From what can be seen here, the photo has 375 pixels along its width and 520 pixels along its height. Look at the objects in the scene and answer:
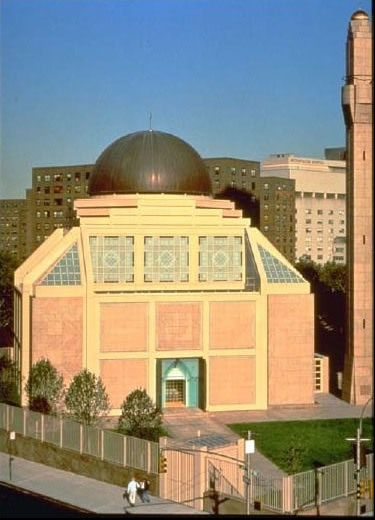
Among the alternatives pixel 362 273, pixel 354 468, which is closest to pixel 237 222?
pixel 362 273

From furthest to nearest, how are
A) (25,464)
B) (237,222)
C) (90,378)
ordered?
(237,222)
(90,378)
(25,464)

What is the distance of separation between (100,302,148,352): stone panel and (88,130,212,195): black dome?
7.75 m

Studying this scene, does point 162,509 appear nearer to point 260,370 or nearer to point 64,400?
point 64,400

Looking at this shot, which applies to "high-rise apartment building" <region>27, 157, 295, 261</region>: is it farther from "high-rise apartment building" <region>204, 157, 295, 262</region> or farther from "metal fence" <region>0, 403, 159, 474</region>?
"metal fence" <region>0, 403, 159, 474</region>

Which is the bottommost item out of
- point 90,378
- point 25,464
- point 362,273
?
point 25,464

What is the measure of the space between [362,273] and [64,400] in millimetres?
Answer: 19180

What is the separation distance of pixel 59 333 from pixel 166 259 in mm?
7455

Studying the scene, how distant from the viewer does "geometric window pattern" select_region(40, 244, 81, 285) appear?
179ft

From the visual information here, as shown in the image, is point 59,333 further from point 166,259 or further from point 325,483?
point 325,483

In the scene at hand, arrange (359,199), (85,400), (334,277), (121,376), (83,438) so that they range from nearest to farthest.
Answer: (83,438), (85,400), (121,376), (359,199), (334,277)

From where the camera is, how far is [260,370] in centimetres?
5659

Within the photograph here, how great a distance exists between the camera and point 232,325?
185 feet

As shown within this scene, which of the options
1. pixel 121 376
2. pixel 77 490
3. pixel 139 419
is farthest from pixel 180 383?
pixel 77 490

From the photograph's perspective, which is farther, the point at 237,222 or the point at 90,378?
the point at 237,222
